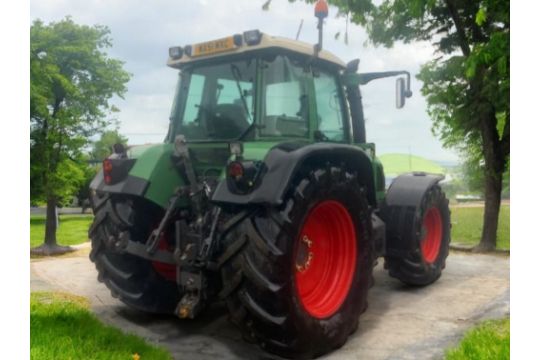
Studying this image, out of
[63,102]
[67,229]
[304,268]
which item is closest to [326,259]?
[304,268]

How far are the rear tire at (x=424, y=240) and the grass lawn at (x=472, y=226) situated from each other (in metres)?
0.36

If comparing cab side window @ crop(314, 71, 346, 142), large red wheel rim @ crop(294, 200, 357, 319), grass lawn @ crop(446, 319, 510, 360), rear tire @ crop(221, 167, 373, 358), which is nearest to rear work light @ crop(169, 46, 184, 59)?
cab side window @ crop(314, 71, 346, 142)

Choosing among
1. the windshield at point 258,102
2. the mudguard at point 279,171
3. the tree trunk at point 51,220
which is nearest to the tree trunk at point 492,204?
the windshield at point 258,102

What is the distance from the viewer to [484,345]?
10.2ft

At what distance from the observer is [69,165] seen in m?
4.39

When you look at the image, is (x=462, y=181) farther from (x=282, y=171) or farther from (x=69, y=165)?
(x=69, y=165)

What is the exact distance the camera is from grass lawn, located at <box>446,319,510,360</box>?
295 centimetres

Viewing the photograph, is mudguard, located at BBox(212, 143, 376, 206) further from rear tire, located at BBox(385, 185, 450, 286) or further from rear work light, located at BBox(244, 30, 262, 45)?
rear tire, located at BBox(385, 185, 450, 286)

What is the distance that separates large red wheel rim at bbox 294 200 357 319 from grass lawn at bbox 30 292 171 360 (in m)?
1.10

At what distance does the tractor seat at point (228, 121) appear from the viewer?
12.1 feet

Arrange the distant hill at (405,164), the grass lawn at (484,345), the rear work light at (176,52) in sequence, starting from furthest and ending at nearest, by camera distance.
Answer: the distant hill at (405,164) < the rear work light at (176,52) < the grass lawn at (484,345)

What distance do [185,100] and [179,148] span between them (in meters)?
0.97

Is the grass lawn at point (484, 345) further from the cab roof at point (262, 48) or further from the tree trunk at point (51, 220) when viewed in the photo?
the tree trunk at point (51, 220)

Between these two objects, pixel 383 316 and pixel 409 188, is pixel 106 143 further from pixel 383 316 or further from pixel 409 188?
pixel 409 188
